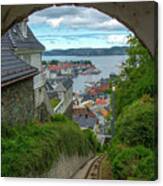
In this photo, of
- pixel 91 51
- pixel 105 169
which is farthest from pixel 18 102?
Answer: pixel 105 169

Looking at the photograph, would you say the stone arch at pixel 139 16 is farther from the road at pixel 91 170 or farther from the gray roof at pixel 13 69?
the road at pixel 91 170

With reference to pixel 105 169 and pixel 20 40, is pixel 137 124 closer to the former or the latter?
pixel 105 169

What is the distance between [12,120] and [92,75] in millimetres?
575

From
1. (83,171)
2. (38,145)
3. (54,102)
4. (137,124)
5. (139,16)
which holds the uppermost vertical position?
(139,16)

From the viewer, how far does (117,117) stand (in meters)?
4.05

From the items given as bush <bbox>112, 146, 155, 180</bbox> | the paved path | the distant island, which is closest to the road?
the paved path

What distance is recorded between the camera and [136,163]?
13.1 ft

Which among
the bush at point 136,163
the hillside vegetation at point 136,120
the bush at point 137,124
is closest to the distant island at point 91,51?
the hillside vegetation at point 136,120

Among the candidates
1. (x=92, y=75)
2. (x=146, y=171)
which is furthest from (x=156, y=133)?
(x=92, y=75)

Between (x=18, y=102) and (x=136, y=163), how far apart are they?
32.5 inches

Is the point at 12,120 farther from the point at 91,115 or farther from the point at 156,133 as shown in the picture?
the point at 156,133

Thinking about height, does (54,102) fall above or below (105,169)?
above

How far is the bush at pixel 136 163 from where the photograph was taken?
13.1 feet

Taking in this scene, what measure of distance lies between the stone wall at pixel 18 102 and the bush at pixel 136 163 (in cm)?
63
